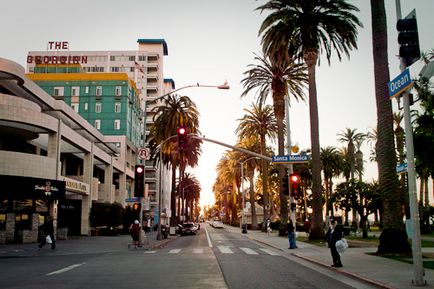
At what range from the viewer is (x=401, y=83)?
468 inches

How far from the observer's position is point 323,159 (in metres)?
74.9

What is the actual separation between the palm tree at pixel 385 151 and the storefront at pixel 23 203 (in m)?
22.9

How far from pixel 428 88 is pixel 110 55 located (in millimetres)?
96416

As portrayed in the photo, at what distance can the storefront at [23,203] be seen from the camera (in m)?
32.8

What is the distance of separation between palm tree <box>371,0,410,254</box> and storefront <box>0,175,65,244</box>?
22.9 m

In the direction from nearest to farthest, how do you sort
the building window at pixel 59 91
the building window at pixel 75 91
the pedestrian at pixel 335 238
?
the pedestrian at pixel 335 238
the building window at pixel 75 91
the building window at pixel 59 91

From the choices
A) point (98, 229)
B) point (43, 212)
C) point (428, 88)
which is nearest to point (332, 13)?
point (428, 88)

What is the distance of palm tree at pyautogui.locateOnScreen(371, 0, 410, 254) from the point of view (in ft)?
64.2

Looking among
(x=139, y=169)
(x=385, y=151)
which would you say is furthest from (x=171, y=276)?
(x=139, y=169)

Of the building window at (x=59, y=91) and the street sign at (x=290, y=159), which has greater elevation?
the building window at (x=59, y=91)

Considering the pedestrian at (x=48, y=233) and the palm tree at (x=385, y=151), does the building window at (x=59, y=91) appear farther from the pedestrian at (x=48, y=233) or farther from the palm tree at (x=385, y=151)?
the palm tree at (x=385, y=151)

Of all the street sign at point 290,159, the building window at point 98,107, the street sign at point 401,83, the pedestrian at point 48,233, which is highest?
the building window at point 98,107

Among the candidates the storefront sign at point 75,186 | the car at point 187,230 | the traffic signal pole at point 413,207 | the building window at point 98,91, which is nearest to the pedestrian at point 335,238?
the traffic signal pole at point 413,207

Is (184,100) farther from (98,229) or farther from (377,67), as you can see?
(377,67)
